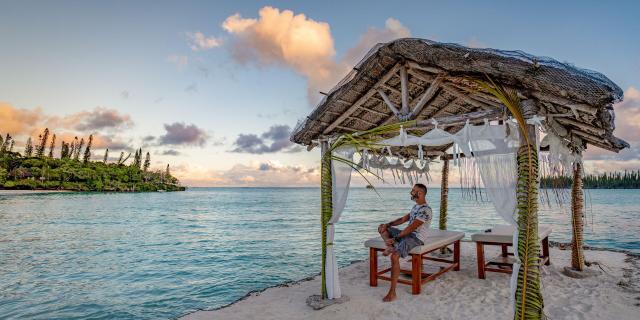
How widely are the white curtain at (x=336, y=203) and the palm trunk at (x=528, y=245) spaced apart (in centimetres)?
182

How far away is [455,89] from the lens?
386 centimetres

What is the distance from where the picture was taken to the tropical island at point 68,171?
5069 centimetres

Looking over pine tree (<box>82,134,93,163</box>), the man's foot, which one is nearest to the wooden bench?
the man's foot

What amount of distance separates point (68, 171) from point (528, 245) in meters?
69.0

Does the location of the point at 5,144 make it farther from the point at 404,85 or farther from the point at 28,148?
the point at 404,85

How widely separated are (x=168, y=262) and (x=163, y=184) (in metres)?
79.9

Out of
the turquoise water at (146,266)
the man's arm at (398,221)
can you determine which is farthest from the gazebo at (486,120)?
the turquoise water at (146,266)

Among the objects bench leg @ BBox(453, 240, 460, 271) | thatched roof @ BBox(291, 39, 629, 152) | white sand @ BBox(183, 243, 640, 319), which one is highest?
thatched roof @ BBox(291, 39, 629, 152)

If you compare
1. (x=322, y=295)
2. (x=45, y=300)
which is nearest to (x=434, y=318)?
(x=322, y=295)

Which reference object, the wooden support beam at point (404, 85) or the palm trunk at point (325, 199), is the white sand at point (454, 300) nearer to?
the palm trunk at point (325, 199)

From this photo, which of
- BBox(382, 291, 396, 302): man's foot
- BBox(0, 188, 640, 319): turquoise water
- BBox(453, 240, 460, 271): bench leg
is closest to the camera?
BBox(382, 291, 396, 302): man's foot

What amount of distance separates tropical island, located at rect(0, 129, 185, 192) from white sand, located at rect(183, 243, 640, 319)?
61.7m

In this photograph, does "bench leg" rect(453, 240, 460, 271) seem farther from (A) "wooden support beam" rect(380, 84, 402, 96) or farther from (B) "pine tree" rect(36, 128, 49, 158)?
(B) "pine tree" rect(36, 128, 49, 158)

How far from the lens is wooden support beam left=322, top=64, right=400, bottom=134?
13.1 ft
